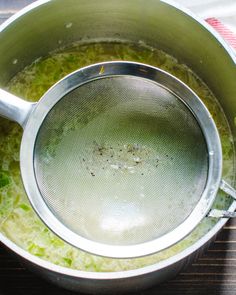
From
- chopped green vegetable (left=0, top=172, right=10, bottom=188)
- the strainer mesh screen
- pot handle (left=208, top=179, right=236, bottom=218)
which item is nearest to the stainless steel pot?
pot handle (left=208, top=179, right=236, bottom=218)

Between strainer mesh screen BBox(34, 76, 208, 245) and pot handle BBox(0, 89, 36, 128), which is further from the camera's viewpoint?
strainer mesh screen BBox(34, 76, 208, 245)

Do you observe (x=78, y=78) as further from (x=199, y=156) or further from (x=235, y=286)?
(x=235, y=286)

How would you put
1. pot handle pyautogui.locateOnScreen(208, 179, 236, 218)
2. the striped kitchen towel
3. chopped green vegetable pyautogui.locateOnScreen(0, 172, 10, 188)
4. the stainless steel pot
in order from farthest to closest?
1. the striped kitchen towel
2. chopped green vegetable pyautogui.locateOnScreen(0, 172, 10, 188)
3. the stainless steel pot
4. pot handle pyautogui.locateOnScreen(208, 179, 236, 218)

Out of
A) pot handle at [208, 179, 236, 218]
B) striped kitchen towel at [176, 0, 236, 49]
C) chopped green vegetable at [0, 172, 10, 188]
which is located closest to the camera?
pot handle at [208, 179, 236, 218]

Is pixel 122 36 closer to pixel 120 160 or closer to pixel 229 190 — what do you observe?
pixel 120 160

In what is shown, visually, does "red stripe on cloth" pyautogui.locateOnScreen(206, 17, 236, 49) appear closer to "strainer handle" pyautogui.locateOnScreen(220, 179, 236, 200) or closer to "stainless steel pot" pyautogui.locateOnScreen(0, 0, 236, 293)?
"stainless steel pot" pyautogui.locateOnScreen(0, 0, 236, 293)

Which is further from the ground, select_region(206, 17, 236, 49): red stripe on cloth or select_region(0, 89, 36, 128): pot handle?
select_region(206, 17, 236, 49): red stripe on cloth

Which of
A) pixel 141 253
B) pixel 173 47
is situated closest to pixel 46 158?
pixel 141 253
